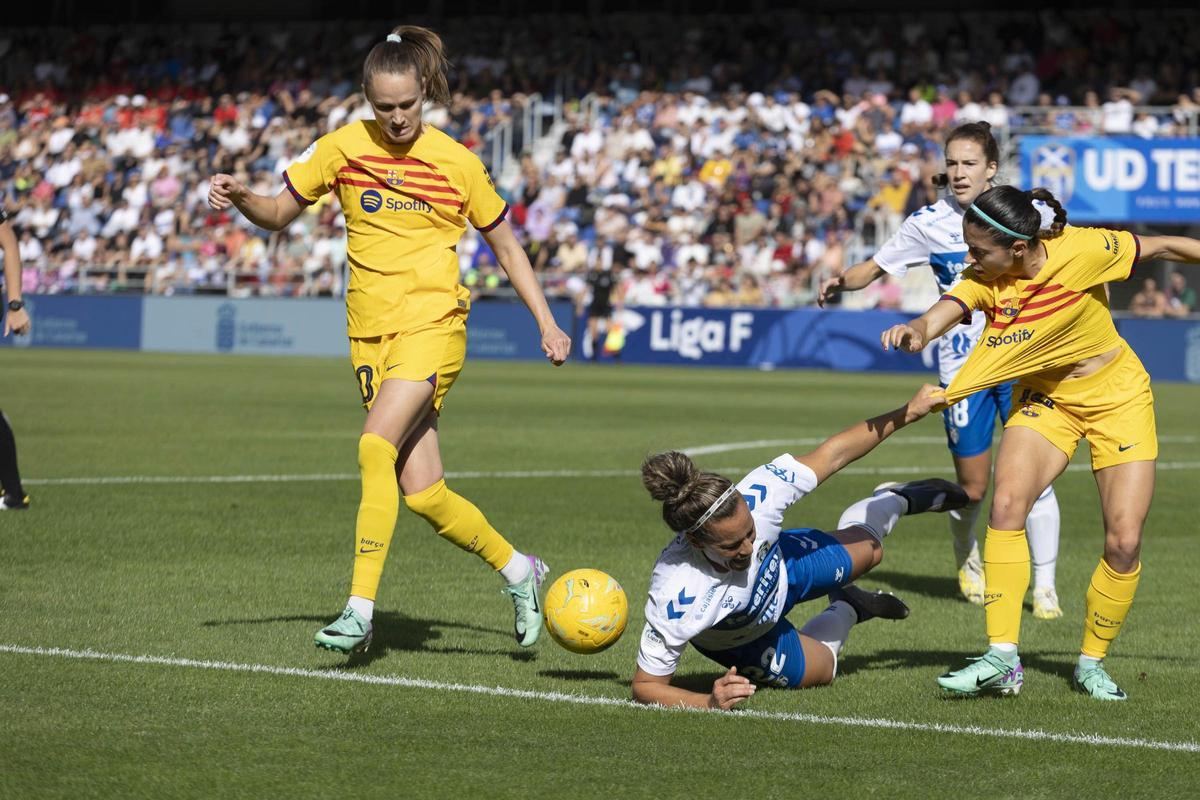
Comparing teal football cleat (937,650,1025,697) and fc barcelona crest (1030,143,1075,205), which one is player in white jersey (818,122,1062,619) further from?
fc barcelona crest (1030,143,1075,205)

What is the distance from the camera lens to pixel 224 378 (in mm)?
26750

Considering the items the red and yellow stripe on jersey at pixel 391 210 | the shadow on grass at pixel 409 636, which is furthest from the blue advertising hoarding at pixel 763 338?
the red and yellow stripe on jersey at pixel 391 210

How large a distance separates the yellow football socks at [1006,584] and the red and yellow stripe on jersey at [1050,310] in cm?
58

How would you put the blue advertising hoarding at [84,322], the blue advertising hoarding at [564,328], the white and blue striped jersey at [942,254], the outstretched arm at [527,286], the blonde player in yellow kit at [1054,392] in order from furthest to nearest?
the blue advertising hoarding at [84,322]
the blue advertising hoarding at [564,328]
the white and blue striped jersey at [942,254]
the outstretched arm at [527,286]
the blonde player in yellow kit at [1054,392]

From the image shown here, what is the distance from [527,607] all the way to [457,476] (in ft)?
22.5

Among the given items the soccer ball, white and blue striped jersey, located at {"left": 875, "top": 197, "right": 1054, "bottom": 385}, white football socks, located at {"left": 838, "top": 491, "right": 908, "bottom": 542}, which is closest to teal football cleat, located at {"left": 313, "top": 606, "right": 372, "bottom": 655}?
the soccer ball

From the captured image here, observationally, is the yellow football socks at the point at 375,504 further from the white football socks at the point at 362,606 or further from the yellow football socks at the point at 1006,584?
the yellow football socks at the point at 1006,584

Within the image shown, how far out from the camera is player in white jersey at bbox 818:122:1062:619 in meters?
8.35

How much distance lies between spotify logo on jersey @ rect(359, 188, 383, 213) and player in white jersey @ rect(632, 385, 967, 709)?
1.71m

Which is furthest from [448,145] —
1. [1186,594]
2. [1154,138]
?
[1154,138]

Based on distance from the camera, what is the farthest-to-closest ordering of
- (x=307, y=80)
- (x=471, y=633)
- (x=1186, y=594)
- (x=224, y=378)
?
(x=307, y=80) < (x=224, y=378) < (x=1186, y=594) < (x=471, y=633)

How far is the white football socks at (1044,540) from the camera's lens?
8.55 metres

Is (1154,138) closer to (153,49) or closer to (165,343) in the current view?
(165,343)

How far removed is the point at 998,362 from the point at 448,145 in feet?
7.81
